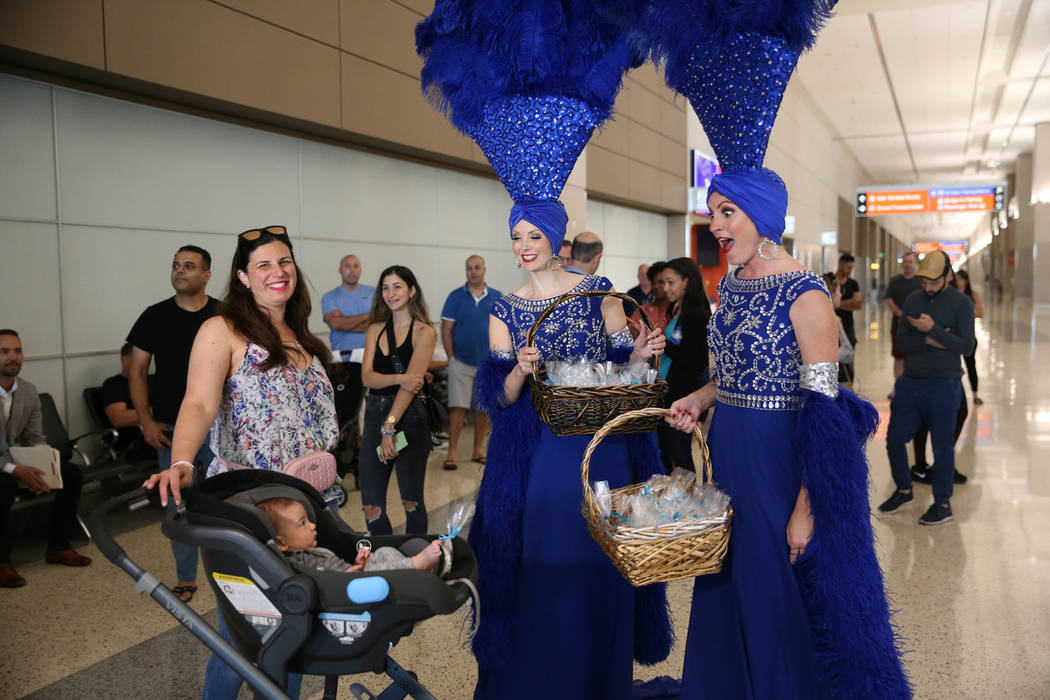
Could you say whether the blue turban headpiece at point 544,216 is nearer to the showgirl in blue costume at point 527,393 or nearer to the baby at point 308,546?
the showgirl in blue costume at point 527,393

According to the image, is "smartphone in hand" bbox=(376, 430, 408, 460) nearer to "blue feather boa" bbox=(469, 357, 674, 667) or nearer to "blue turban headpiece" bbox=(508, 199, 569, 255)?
"blue feather boa" bbox=(469, 357, 674, 667)

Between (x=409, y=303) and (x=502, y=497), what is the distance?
160cm

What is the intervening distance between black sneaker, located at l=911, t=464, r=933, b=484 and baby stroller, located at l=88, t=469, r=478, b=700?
4.97m

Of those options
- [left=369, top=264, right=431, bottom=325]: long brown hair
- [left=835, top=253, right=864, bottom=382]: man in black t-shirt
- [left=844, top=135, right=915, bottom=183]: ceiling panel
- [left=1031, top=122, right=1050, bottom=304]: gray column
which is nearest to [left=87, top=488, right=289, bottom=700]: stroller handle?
[left=369, top=264, right=431, bottom=325]: long brown hair

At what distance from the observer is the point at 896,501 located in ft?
16.0

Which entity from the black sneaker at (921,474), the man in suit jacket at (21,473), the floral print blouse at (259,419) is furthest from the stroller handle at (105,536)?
the black sneaker at (921,474)

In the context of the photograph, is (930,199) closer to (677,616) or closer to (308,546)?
(677,616)

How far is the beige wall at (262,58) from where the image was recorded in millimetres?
4504

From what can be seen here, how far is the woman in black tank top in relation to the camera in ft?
11.6

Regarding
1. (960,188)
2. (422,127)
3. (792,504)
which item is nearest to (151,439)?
(792,504)

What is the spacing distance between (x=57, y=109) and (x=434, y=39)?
3.28 m

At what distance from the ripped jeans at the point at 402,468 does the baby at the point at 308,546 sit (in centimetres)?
177

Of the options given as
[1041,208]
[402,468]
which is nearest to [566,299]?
[402,468]

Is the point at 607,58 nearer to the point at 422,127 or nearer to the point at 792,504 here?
Answer: the point at 792,504
